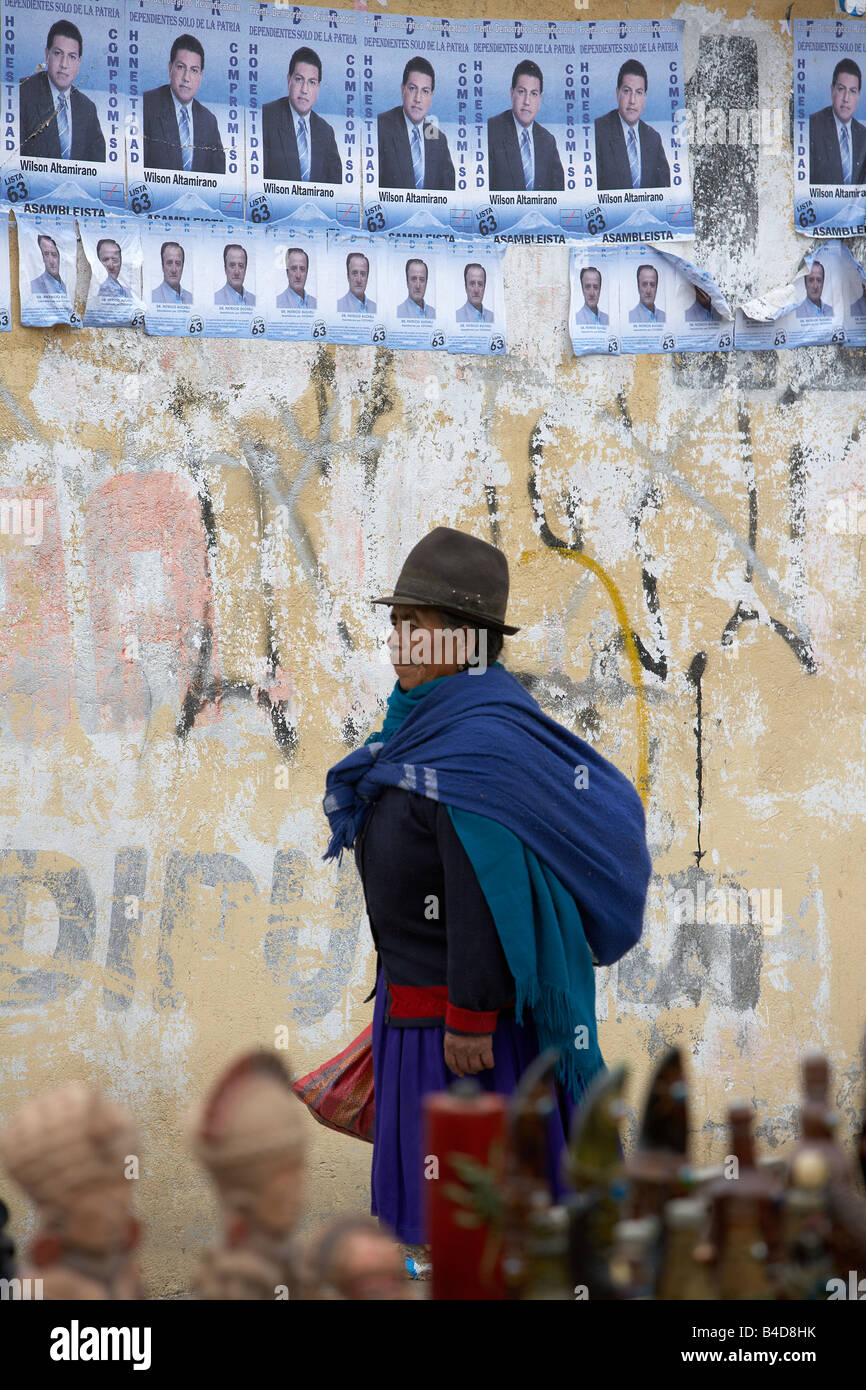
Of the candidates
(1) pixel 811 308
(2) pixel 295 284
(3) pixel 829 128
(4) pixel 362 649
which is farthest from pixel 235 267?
(3) pixel 829 128

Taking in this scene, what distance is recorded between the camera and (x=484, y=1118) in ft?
3.94

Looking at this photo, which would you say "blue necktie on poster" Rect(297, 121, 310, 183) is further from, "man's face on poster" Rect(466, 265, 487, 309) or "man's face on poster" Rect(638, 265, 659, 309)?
"man's face on poster" Rect(638, 265, 659, 309)

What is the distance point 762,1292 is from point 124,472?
3.46 m

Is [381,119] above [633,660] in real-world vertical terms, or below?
above

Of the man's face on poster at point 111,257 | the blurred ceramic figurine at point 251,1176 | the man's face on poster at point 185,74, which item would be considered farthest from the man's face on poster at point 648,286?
the blurred ceramic figurine at point 251,1176

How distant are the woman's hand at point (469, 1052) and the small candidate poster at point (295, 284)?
2.53 meters

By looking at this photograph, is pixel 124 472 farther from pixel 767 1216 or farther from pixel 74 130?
pixel 767 1216

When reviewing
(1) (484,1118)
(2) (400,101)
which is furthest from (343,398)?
(1) (484,1118)

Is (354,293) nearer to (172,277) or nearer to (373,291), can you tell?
(373,291)

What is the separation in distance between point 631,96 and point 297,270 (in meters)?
1.28

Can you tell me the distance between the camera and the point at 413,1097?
8.91 feet

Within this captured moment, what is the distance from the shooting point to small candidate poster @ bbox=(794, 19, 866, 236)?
446 centimetres

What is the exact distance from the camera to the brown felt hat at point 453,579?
279 centimetres

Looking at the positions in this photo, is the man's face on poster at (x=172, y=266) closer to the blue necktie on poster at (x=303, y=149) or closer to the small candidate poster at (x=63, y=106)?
the small candidate poster at (x=63, y=106)
